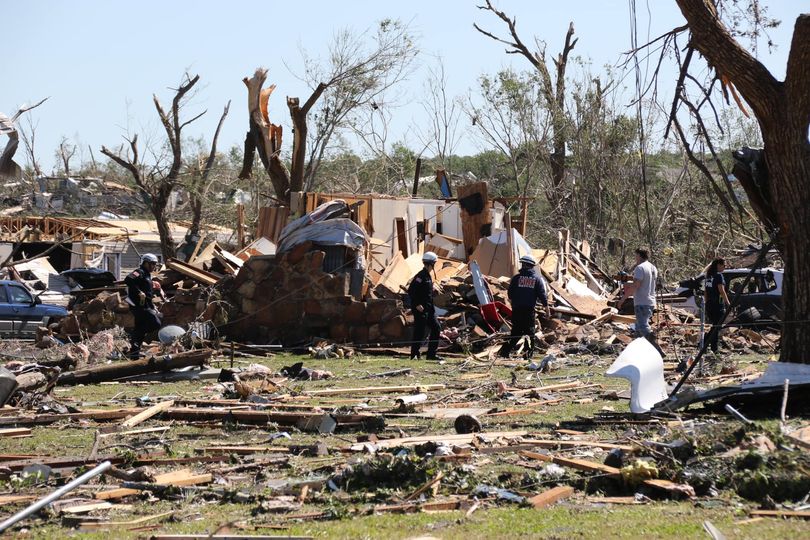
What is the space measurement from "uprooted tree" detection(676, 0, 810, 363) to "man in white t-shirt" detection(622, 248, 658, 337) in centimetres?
424

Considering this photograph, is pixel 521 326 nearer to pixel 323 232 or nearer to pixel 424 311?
pixel 424 311

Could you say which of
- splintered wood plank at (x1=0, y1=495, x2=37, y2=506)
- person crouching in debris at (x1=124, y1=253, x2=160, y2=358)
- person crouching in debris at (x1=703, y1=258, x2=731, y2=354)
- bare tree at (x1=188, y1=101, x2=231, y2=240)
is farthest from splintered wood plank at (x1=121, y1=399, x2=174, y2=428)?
bare tree at (x1=188, y1=101, x2=231, y2=240)

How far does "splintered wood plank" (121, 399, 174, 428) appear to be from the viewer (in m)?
9.90

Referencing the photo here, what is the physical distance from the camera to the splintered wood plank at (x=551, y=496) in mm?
6303

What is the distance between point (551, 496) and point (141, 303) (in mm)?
11603

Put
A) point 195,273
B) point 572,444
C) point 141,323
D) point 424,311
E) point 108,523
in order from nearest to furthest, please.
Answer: point 108,523, point 572,444, point 141,323, point 424,311, point 195,273

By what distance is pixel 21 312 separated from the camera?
78.2ft

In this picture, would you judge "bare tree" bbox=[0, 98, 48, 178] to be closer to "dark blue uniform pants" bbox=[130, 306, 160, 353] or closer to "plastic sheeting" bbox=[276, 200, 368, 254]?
"dark blue uniform pants" bbox=[130, 306, 160, 353]

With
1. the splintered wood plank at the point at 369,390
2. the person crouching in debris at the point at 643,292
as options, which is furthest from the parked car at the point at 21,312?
the person crouching in debris at the point at 643,292

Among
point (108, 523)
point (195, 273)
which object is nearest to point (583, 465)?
point (108, 523)

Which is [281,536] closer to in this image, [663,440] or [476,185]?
[663,440]

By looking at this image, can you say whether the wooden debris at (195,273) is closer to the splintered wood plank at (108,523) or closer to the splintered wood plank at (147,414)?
the splintered wood plank at (147,414)

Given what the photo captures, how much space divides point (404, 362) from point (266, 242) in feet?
31.4

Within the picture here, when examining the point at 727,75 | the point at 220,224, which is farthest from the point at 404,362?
the point at 220,224
